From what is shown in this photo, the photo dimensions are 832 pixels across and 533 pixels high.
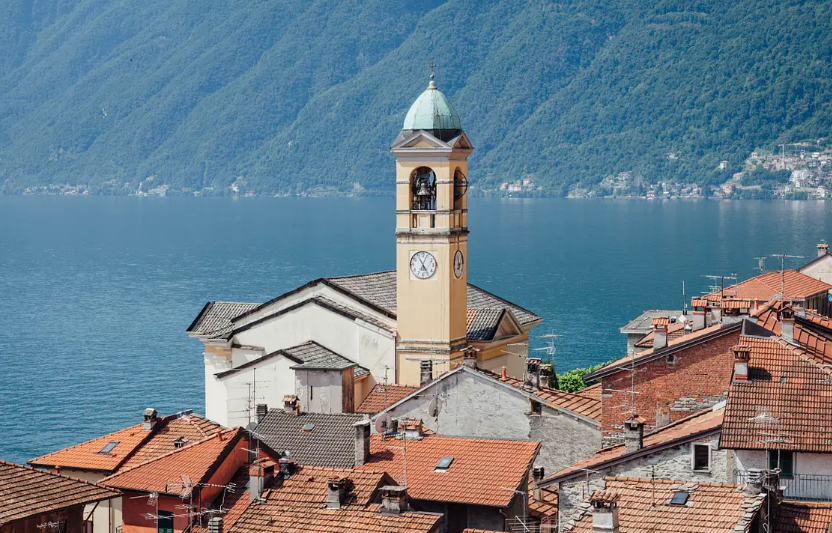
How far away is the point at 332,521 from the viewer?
23469 millimetres

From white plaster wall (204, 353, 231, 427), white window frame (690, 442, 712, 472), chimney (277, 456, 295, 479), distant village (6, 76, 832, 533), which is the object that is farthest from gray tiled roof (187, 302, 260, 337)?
white window frame (690, 442, 712, 472)

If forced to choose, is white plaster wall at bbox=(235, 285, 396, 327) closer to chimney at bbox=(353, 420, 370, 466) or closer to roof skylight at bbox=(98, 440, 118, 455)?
roof skylight at bbox=(98, 440, 118, 455)

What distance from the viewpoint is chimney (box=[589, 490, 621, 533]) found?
20891 mm

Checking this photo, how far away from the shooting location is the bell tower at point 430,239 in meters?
44.0

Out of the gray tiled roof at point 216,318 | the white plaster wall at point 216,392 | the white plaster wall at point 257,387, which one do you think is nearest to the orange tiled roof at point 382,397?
the white plaster wall at point 257,387

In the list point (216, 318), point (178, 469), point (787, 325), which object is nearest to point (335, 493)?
point (178, 469)

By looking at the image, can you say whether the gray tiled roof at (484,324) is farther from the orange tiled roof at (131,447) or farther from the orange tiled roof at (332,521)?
the orange tiled roof at (332,521)

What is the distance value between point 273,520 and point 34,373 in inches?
2904

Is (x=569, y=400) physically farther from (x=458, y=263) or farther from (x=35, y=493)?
(x=35, y=493)

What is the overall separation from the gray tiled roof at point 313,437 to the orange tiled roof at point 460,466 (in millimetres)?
703

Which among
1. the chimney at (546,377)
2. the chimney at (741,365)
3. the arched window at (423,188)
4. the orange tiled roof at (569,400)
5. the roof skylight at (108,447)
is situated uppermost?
the arched window at (423,188)

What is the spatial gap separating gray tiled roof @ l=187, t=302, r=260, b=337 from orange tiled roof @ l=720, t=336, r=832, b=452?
25.7 m

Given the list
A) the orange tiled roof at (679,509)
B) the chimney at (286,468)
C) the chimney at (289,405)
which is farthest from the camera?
the chimney at (289,405)

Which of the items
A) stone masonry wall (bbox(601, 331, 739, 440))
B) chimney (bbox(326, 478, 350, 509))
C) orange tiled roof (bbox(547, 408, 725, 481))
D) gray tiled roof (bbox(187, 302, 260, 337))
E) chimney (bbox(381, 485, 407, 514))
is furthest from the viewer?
gray tiled roof (bbox(187, 302, 260, 337))
